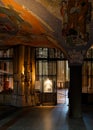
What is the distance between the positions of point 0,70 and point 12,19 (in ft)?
33.1

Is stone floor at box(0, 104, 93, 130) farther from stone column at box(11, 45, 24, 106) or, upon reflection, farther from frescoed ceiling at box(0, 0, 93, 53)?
A: frescoed ceiling at box(0, 0, 93, 53)

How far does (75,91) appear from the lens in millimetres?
19453

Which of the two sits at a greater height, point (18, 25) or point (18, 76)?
point (18, 25)

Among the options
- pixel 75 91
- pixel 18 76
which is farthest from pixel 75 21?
pixel 18 76

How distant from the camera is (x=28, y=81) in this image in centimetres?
2541

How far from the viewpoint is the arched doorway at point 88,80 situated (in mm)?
26764

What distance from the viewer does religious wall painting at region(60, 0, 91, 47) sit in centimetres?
1541

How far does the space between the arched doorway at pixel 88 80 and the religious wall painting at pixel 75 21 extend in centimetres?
920

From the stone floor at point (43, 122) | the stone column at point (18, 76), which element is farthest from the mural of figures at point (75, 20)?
the stone column at point (18, 76)

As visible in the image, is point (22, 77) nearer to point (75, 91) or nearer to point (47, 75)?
point (47, 75)

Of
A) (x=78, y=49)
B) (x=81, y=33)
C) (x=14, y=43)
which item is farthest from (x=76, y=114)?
(x=14, y=43)

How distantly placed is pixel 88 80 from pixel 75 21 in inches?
442

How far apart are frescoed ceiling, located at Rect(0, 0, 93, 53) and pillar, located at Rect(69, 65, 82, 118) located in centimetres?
188

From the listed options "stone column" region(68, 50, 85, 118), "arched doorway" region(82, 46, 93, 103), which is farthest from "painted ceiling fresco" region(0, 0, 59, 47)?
"arched doorway" region(82, 46, 93, 103)
